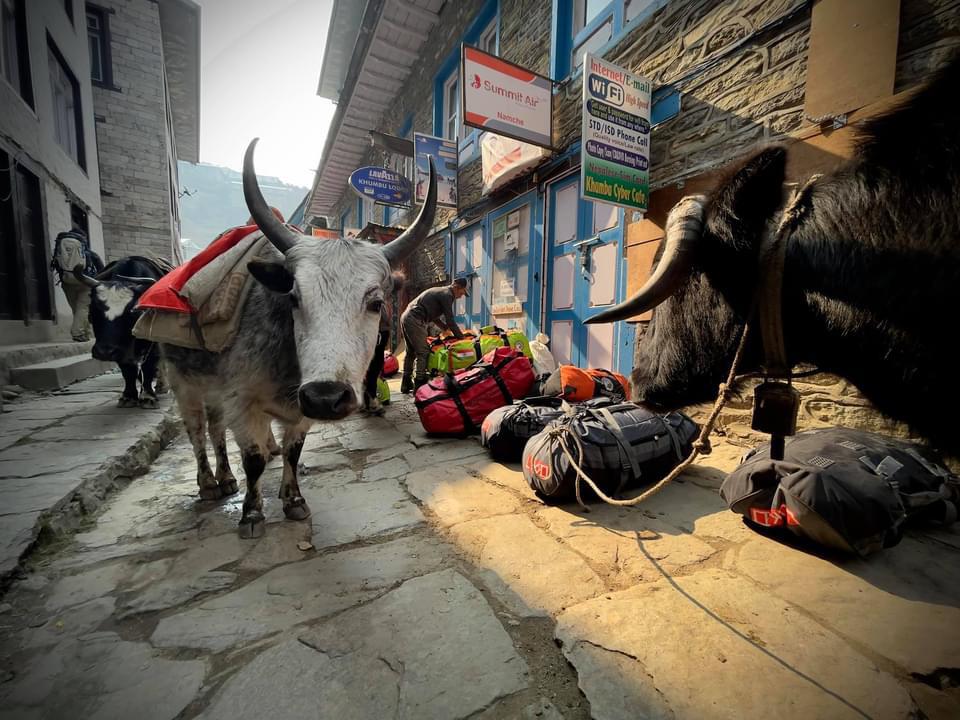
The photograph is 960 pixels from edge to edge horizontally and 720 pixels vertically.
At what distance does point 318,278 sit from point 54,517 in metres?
2.04

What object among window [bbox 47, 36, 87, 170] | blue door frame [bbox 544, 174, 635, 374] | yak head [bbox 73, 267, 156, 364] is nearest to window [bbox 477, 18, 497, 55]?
blue door frame [bbox 544, 174, 635, 374]

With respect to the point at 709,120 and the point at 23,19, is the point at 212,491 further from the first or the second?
the point at 23,19

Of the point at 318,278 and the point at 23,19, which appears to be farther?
the point at 23,19

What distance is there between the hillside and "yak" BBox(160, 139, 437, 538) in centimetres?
11900

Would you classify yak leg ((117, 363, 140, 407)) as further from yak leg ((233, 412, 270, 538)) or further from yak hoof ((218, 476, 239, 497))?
yak leg ((233, 412, 270, 538))

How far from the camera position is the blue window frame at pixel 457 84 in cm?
773

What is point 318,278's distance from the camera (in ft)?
6.32

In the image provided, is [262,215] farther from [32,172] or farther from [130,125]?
[130,125]

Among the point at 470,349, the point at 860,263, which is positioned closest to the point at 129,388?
the point at 470,349

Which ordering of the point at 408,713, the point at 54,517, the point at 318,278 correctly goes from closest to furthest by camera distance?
the point at 408,713 < the point at 318,278 < the point at 54,517

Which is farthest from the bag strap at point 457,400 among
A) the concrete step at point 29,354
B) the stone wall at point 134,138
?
the stone wall at point 134,138

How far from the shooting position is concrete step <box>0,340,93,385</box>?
16.9ft

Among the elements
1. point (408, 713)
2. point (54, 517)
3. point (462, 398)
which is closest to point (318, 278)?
point (408, 713)

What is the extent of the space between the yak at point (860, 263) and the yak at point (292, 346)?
4.06ft
